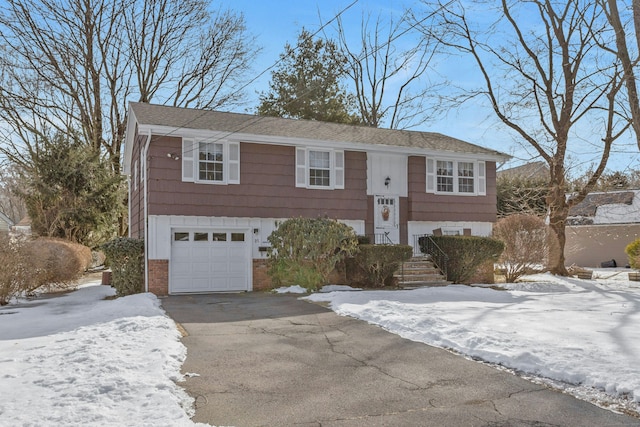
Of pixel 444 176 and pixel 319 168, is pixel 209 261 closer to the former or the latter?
pixel 319 168

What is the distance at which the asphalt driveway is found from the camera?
14.4 feet

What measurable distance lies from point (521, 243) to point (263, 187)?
31.2ft

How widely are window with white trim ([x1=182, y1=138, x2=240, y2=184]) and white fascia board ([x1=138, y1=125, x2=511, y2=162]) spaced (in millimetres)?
223

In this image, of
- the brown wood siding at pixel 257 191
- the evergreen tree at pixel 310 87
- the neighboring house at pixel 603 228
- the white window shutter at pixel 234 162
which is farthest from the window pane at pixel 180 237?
the neighboring house at pixel 603 228

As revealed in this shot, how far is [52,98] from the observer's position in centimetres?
2719

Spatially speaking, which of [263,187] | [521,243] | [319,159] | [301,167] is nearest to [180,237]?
[263,187]

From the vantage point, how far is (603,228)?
2909 cm

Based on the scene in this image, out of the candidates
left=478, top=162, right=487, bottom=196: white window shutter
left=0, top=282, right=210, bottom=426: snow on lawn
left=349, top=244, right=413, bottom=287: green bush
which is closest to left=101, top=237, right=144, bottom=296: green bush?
left=0, top=282, right=210, bottom=426: snow on lawn

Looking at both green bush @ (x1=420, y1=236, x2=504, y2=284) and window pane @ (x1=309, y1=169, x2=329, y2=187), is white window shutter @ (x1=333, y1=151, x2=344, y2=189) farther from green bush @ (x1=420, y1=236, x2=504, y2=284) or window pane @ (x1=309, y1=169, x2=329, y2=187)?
green bush @ (x1=420, y1=236, x2=504, y2=284)

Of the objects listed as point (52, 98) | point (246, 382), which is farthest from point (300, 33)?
point (246, 382)

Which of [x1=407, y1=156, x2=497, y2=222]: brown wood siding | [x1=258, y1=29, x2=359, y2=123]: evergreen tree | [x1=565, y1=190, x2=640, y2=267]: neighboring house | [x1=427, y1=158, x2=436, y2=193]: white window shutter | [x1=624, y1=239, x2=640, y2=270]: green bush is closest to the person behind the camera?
[x1=407, y1=156, x2=497, y2=222]: brown wood siding

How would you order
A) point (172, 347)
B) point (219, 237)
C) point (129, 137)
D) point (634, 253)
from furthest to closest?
point (634, 253) < point (129, 137) < point (219, 237) < point (172, 347)

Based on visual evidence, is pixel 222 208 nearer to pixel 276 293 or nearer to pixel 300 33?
pixel 276 293

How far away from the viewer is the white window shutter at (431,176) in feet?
60.5
